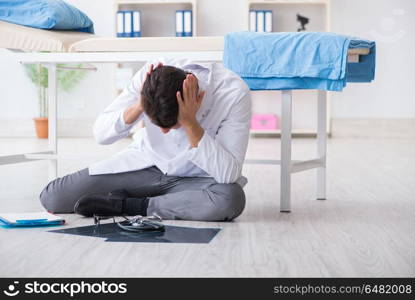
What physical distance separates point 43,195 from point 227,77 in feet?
2.65

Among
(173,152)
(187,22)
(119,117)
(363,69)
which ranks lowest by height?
(173,152)

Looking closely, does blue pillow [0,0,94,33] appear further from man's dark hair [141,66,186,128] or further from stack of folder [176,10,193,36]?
stack of folder [176,10,193,36]

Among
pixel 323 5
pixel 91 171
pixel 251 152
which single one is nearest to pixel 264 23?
pixel 323 5

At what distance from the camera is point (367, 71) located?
115 inches

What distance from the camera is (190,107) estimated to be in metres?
2.23

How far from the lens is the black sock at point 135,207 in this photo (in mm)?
2475

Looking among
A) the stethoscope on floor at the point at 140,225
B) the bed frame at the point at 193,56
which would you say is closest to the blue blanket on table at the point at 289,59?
the bed frame at the point at 193,56

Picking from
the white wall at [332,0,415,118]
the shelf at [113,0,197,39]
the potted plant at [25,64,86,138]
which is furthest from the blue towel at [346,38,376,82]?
the potted plant at [25,64,86,138]

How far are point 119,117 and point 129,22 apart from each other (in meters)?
4.11

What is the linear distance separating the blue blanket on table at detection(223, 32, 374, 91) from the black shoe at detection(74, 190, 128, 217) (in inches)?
26.2

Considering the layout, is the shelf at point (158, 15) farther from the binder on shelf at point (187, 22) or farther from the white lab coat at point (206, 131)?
the white lab coat at point (206, 131)

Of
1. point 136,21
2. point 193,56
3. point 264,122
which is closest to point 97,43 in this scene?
point 193,56

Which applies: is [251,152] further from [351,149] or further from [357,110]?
[357,110]

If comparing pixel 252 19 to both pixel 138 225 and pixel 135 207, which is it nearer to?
pixel 135 207
